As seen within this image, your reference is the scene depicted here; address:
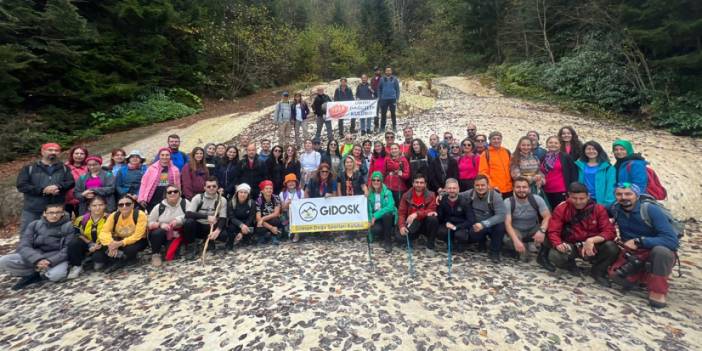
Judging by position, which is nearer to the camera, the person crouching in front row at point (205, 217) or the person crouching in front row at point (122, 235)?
the person crouching in front row at point (122, 235)

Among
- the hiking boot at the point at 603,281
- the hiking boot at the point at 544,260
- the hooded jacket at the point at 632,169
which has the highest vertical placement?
the hooded jacket at the point at 632,169

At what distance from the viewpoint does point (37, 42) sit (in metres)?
13.8

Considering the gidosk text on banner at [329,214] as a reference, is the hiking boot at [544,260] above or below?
below

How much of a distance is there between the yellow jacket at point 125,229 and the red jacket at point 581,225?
7956mm

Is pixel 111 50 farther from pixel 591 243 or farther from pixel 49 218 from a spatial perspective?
pixel 591 243

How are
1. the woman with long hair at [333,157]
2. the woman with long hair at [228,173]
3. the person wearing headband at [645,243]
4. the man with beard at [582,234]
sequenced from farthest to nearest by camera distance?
the woman with long hair at [333,157] < the woman with long hair at [228,173] < the man with beard at [582,234] < the person wearing headband at [645,243]

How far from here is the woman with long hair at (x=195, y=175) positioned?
24.4 feet

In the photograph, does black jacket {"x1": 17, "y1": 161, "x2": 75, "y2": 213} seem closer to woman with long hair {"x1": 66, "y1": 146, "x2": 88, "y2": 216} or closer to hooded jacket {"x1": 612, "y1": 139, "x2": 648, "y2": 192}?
woman with long hair {"x1": 66, "y1": 146, "x2": 88, "y2": 216}

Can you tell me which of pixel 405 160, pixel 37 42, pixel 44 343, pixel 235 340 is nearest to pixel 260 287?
pixel 235 340

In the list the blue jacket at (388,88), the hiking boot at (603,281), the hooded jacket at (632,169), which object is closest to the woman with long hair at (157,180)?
the blue jacket at (388,88)

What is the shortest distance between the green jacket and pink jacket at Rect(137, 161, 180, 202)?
181 inches

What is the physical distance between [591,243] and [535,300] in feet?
4.55

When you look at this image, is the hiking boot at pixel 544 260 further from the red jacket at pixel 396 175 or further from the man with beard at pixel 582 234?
the red jacket at pixel 396 175

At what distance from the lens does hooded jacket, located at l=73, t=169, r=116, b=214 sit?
6789mm
